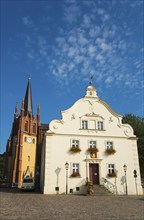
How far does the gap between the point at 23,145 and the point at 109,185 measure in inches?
1448

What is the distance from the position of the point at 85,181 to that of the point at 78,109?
27.6 ft

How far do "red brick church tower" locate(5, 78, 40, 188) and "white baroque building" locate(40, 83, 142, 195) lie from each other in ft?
98.7

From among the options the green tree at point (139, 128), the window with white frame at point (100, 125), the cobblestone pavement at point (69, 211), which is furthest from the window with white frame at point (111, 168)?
the green tree at point (139, 128)

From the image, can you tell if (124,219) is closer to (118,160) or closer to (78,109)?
(118,160)

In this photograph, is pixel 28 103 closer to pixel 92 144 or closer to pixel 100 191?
pixel 92 144

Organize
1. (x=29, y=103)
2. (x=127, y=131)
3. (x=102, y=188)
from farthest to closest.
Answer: (x=29, y=103)
(x=127, y=131)
(x=102, y=188)

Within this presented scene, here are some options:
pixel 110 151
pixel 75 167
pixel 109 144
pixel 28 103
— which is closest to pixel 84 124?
pixel 109 144

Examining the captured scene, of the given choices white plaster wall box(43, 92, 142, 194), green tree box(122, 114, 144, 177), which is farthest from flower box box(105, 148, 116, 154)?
green tree box(122, 114, 144, 177)

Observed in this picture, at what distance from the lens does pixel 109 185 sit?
24.2 m

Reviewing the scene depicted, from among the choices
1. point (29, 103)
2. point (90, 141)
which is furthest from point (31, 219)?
Answer: point (29, 103)

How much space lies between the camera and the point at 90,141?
84.9ft

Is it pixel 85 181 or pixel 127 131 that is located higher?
pixel 127 131

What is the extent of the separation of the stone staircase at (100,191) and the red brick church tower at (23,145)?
3193 cm

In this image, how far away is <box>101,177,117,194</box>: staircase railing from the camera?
2398 cm
